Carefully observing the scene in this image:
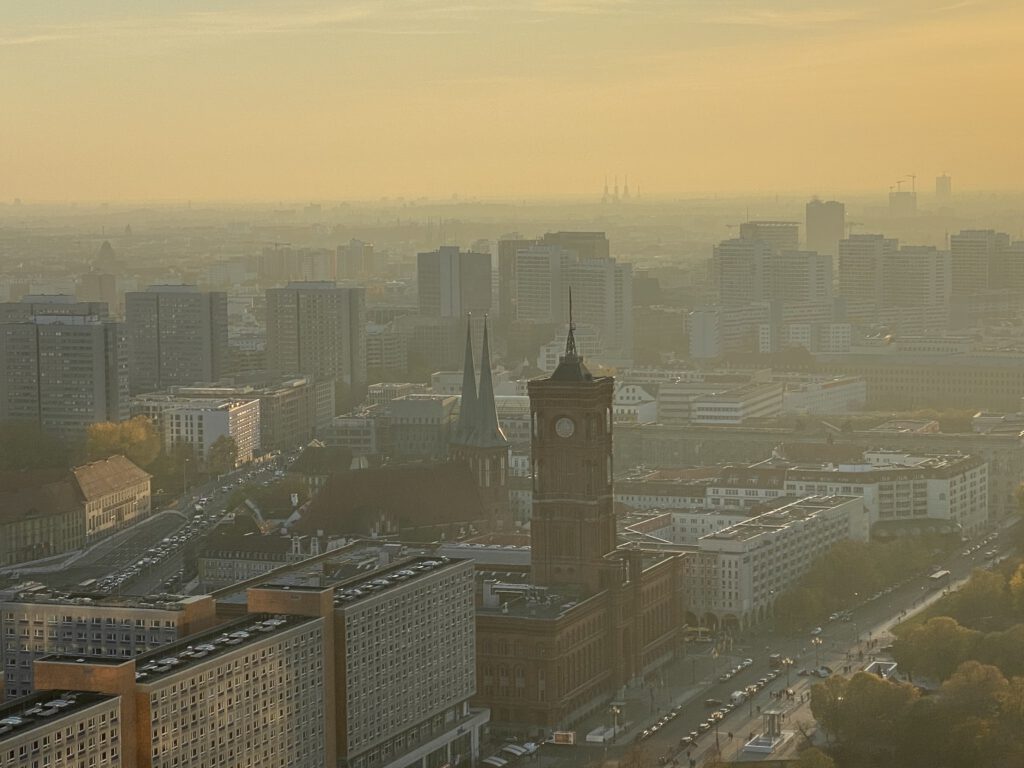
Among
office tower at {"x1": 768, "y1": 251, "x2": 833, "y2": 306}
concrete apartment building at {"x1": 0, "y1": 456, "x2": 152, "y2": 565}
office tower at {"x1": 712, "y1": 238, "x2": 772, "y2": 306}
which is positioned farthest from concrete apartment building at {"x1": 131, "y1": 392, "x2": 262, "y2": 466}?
office tower at {"x1": 768, "y1": 251, "x2": 833, "y2": 306}

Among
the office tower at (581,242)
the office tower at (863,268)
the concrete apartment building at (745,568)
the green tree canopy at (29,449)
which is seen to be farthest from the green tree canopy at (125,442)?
the office tower at (581,242)

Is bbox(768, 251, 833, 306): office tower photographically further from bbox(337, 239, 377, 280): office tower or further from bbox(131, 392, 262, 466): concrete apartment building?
bbox(131, 392, 262, 466): concrete apartment building

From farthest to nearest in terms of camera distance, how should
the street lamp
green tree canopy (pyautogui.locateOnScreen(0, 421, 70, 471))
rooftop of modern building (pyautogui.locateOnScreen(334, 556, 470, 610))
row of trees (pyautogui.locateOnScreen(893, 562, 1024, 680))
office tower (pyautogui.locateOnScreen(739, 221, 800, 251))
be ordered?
office tower (pyautogui.locateOnScreen(739, 221, 800, 251))
green tree canopy (pyautogui.locateOnScreen(0, 421, 70, 471))
row of trees (pyautogui.locateOnScreen(893, 562, 1024, 680))
the street lamp
rooftop of modern building (pyautogui.locateOnScreen(334, 556, 470, 610))

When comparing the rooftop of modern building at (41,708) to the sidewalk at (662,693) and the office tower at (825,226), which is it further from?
the office tower at (825,226)

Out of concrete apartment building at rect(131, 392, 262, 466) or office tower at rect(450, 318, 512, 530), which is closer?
office tower at rect(450, 318, 512, 530)

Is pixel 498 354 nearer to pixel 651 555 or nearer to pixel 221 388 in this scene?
pixel 221 388
